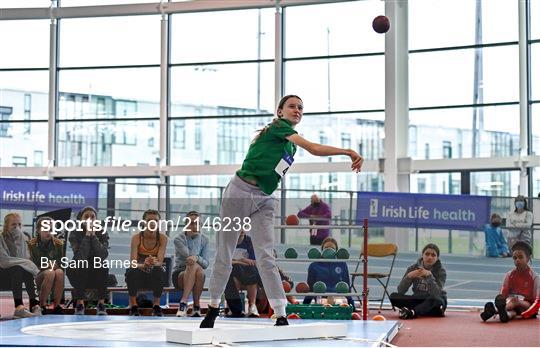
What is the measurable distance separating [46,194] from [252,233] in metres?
7.42

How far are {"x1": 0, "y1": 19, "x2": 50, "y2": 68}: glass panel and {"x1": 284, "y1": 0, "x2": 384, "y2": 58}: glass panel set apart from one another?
519 cm

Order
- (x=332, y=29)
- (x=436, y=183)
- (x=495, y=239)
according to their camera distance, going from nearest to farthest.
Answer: (x=495, y=239) < (x=436, y=183) < (x=332, y=29)

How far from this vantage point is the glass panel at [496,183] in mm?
17422

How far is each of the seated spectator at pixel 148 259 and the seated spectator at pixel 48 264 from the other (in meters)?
0.71

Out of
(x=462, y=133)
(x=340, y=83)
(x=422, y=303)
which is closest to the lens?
(x=422, y=303)

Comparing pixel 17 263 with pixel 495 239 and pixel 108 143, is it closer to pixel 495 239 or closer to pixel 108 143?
pixel 495 239

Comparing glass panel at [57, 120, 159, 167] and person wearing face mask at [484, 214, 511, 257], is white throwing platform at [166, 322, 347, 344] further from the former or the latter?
glass panel at [57, 120, 159, 167]

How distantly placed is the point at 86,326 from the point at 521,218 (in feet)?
21.4

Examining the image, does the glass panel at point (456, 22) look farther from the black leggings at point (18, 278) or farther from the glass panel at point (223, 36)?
the black leggings at point (18, 278)

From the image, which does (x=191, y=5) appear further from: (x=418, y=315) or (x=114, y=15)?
(x=418, y=315)

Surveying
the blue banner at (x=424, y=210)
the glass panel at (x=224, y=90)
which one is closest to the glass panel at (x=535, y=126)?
the glass panel at (x=224, y=90)

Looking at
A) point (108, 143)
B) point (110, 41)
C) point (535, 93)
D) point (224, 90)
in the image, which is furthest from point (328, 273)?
point (110, 41)

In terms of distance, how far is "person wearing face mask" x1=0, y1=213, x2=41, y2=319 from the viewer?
9508 millimetres

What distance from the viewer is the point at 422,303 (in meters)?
10.4
